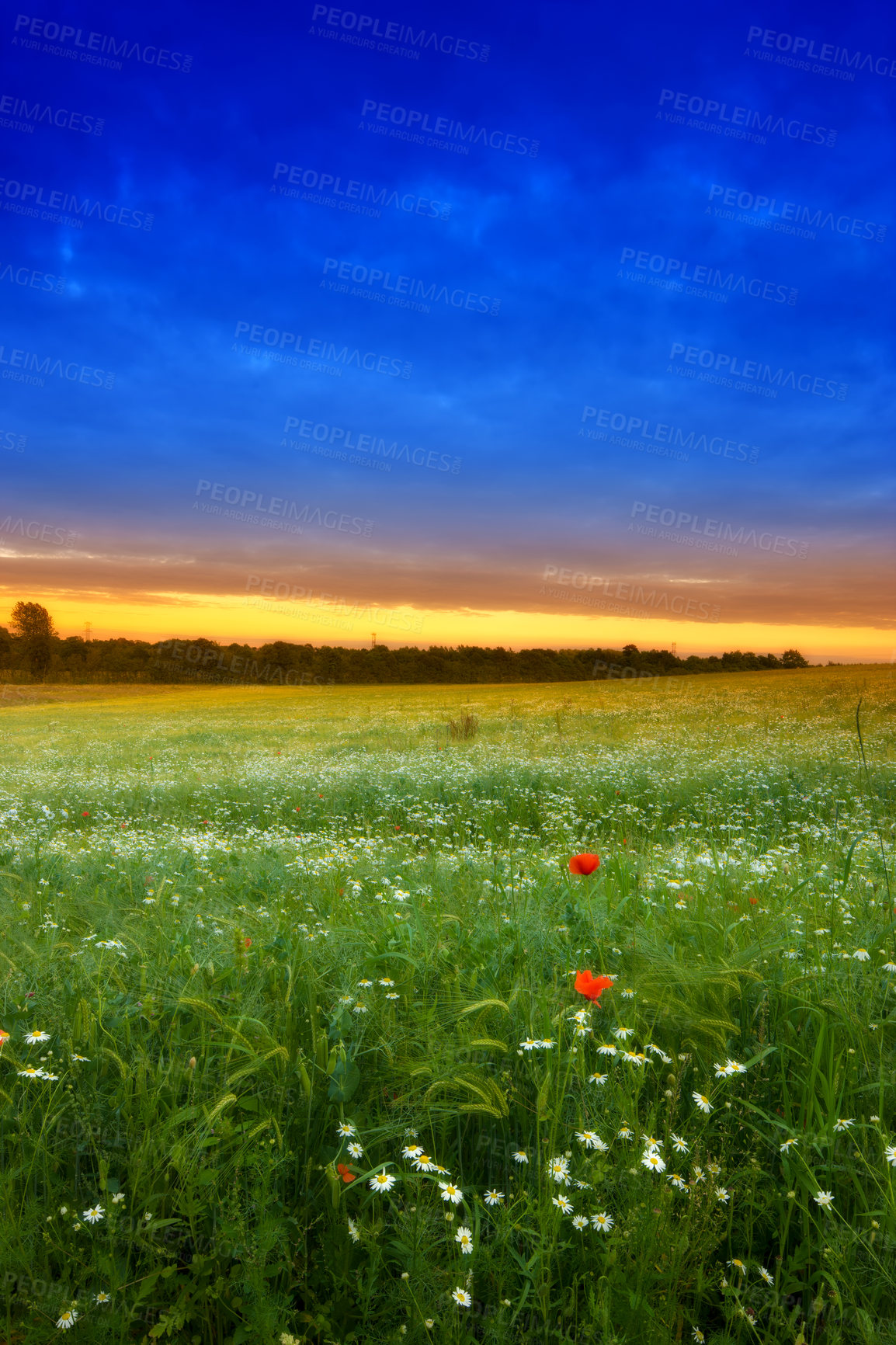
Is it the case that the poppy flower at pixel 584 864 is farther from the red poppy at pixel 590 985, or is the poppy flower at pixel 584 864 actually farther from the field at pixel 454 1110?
the red poppy at pixel 590 985

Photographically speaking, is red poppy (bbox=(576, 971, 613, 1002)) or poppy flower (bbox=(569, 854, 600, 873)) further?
poppy flower (bbox=(569, 854, 600, 873))

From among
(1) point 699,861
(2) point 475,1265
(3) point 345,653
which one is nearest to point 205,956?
(2) point 475,1265

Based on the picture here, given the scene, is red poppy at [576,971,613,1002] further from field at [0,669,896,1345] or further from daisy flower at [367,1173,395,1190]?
daisy flower at [367,1173,395,1190]

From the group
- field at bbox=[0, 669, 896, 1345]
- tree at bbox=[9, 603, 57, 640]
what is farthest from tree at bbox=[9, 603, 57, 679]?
field at bbox=[0, 669, 896, 1345]

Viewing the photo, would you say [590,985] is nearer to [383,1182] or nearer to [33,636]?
[383,1182]

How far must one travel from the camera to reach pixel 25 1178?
260cm

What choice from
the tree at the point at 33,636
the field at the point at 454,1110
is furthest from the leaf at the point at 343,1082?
the tree at the point at 33,636

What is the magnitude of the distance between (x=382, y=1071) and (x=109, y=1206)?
1.10 m

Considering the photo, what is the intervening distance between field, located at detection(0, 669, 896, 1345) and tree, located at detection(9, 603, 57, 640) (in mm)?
95000

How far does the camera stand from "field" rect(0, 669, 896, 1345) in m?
2.24

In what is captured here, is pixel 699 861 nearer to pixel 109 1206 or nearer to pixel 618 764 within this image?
pixel 109 1206

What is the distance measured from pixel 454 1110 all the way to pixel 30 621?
100 meters

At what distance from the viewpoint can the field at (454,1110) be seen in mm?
2240

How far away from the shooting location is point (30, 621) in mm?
86875
